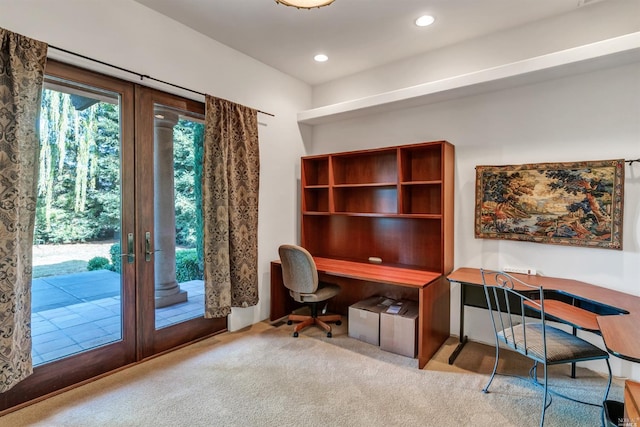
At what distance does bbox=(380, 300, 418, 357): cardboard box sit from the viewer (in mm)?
2826

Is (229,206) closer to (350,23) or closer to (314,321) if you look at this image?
(314,321)

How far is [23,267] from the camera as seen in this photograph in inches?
78.2

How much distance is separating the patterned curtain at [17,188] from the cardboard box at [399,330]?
8.54 ft

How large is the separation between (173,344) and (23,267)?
4.45 feet

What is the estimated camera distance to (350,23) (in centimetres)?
279

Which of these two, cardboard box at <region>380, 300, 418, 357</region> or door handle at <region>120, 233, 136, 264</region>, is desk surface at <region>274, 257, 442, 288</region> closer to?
cardboard box at <region>380, 300, 418, 357</region>

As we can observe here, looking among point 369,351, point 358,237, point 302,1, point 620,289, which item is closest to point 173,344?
point 369,351

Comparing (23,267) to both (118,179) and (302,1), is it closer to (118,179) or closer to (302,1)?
(118,179)

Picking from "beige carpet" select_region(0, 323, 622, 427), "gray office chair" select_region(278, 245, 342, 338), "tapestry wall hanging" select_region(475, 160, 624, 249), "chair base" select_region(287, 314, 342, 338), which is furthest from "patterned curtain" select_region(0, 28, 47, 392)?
"tapestry wall hanging" select_region(475, 160, 624, 249)

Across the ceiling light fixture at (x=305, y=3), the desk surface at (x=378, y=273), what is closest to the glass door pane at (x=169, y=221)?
the desk surface at (x=378, y=273)

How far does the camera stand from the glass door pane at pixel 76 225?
86.2 inches

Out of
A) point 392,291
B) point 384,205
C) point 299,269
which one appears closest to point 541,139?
point 384,205

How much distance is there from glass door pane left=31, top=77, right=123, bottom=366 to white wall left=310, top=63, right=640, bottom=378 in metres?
2.70

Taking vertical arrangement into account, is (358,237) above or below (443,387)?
above
